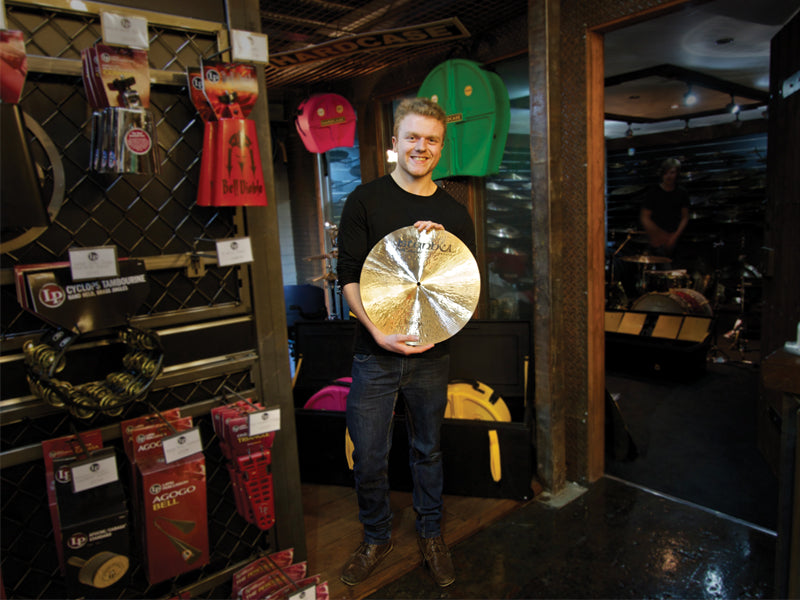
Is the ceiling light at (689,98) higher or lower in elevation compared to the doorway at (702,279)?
higher

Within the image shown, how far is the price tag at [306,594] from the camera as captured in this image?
1.55 m

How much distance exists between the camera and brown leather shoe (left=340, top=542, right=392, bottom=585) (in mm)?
1926

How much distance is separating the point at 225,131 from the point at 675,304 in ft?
15.5

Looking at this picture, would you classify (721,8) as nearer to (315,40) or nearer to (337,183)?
(315,40)

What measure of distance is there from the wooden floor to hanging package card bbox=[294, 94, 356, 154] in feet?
8.28

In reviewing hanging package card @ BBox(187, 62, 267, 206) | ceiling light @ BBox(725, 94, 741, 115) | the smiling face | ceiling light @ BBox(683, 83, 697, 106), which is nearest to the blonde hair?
the smiling face

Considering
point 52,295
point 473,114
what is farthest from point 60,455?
point 473,114

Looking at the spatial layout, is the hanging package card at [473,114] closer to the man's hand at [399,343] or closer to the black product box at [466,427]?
the black product box at [466,427]

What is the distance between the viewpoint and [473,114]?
296cm

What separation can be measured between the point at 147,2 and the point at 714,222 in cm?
891

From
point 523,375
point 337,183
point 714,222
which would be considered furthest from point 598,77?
point 714,222

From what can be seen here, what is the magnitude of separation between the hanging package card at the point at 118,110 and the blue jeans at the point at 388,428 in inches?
37.9

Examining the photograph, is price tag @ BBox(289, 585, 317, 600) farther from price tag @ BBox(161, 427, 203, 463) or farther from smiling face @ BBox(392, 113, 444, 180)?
smiling face @ BBox(392, 113, 444, 180)

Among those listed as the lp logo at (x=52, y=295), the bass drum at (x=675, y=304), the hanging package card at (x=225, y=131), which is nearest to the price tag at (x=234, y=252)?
the hanging package card at (x=225, y=131)
